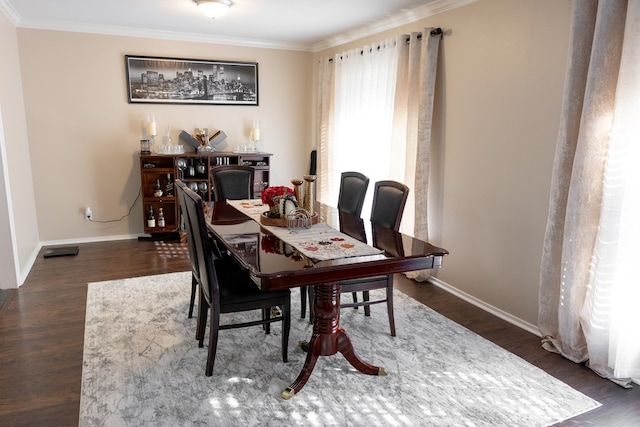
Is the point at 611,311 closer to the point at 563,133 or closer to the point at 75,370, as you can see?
the point at 563,133

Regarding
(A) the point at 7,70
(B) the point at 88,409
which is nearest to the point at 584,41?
(B) the point at 88,409

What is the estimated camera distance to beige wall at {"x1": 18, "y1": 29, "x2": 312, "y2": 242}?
16.2 feet

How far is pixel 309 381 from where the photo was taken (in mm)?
2500

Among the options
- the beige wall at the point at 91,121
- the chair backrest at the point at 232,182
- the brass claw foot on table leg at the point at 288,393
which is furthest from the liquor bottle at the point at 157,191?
the brass claw foot on table leg at the point at 288,393

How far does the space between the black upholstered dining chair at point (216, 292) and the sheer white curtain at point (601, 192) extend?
1678mm

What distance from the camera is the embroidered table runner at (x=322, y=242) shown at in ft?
7.39

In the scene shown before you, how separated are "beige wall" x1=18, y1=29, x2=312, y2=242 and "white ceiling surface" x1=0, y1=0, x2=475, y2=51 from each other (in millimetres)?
118

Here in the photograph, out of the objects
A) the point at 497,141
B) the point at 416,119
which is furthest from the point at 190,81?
the point at 497,141

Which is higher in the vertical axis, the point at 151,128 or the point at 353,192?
the point at 151,128

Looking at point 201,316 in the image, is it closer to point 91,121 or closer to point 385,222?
point 385,222

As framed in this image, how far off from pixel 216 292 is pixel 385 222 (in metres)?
1.28

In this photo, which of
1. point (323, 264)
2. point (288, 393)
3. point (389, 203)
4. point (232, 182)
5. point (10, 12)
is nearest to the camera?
point (323, 264)

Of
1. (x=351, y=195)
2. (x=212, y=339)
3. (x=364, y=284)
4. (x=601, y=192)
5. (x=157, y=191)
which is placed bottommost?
(x=212, y=339)

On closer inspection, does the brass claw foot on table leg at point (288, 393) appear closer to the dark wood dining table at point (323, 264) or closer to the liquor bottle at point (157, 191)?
the dark wood dining table at point (323, 264)
